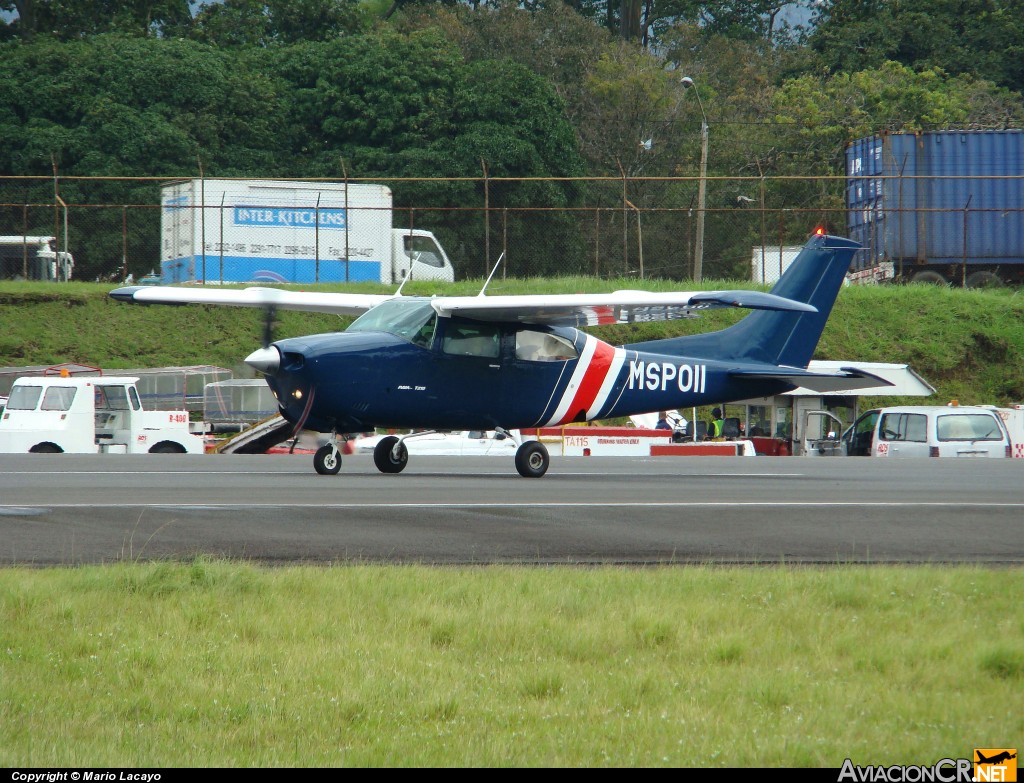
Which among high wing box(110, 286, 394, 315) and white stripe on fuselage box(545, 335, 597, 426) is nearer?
white stripe on fuselage box(545, 335, 597, 426)

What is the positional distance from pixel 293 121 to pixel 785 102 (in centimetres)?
2028

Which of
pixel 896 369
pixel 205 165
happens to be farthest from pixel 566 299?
pixel 205 165

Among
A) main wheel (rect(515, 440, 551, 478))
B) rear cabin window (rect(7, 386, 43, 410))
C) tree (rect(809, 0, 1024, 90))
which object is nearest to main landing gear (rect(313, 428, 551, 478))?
main wheel (rect(515, 440, 551, 478))

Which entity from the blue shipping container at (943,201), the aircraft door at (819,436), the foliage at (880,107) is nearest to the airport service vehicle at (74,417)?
the aircraft door at (819,436)

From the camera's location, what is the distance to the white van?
22.8 meters

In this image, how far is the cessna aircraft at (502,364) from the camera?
46.5 ft

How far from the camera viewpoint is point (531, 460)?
15.5 meters

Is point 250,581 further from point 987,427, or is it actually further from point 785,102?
point 785,102

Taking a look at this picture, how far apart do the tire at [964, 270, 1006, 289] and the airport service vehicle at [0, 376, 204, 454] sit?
23.6 m

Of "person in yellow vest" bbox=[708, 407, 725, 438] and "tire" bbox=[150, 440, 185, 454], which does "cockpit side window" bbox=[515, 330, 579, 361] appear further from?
"person in yellow vest" bbox=[708, 407, 725, 438]

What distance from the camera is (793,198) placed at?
4572 cm

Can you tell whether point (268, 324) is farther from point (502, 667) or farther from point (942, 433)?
point (942, 433)

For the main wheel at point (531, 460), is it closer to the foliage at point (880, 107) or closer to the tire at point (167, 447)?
the tire at point (167, 447)

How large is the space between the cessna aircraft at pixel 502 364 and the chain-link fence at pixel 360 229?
45.6 feet
